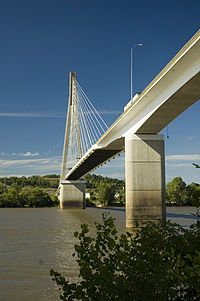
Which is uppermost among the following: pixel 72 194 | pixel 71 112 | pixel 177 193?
pixel 71 112

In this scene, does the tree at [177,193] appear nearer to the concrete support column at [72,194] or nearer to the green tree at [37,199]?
the green tree at [37,199]

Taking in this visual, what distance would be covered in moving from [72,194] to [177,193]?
34.7m

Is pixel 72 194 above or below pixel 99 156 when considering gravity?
below

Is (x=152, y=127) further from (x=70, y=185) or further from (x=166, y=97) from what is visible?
(x=70, y=185)

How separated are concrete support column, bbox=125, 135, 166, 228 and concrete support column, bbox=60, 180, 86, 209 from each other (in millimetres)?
41212

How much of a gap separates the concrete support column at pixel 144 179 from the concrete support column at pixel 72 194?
4121 cm

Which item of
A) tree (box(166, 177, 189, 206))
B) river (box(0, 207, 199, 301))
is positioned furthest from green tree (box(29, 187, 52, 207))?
river (box(0, 207, 199, 301))

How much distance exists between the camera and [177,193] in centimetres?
9119

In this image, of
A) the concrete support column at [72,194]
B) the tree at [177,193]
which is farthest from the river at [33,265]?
the tree at [177,193]

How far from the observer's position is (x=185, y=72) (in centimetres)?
1816

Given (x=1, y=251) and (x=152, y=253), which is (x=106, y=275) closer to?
(x=152, y=253)

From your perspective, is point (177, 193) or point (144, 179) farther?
point (177, 193)

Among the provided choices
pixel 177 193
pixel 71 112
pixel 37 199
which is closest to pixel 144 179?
pixel 71 112

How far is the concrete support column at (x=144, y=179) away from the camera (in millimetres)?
24984
